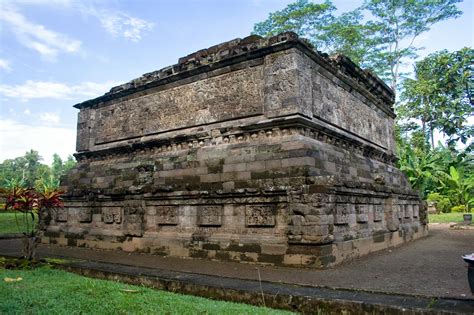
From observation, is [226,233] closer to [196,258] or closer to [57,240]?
[196,258]

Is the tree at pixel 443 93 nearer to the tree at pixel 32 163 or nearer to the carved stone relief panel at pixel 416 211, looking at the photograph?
the carved stone relief panel at pixel 416 211

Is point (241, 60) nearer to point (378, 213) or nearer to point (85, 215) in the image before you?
point (378, 213)

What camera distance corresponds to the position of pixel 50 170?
6206cm

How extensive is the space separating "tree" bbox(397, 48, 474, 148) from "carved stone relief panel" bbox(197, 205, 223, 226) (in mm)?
23198

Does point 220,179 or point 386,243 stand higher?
point 220,179

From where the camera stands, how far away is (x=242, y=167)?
26.0 feet

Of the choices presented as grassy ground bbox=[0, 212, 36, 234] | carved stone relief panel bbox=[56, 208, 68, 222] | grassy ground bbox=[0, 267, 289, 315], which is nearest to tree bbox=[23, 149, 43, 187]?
grassy ground bbox=[0, 212, 36, 234]

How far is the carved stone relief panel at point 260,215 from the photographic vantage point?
706 cm

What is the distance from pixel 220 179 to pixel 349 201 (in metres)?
2.85

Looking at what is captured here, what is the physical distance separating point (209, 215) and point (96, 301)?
3.90m

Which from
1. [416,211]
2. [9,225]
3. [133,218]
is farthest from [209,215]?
[9,225]

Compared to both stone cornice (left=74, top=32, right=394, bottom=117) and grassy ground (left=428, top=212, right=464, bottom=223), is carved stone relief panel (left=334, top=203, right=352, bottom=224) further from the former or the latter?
grassy ground (left=428, top=212, right=464, bottom=223)

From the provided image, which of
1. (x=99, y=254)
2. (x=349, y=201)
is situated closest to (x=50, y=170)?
(x=99, y=254)

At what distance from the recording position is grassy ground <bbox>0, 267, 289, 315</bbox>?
12.8 ft
